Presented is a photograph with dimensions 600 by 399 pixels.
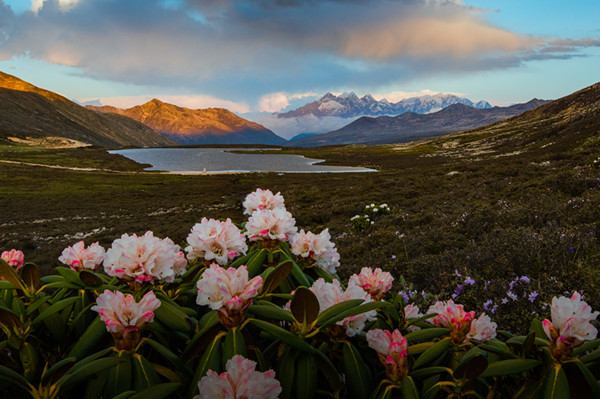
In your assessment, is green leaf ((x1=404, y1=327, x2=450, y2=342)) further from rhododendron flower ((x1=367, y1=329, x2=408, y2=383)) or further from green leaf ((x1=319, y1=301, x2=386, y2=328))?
green leaf ((x1=319, y1=301, x2=386, y2=328))

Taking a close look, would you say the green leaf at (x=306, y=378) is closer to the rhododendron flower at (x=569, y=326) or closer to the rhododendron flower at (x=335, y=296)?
the rhododendron flower at (x=335, y=296)

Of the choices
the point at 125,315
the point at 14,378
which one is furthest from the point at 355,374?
the point at 14,378

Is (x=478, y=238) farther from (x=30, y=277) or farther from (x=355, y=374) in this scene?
(x=30, y=277)

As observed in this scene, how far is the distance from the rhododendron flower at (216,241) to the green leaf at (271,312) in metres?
0.69

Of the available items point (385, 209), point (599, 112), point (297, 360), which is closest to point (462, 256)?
point (297, 360)

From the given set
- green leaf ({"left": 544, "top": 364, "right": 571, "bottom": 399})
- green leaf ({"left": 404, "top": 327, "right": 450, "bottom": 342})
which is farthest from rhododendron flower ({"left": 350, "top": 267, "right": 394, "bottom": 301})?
green leaf ({"left": 544, "top": 364, "right": 571, "bottom": 399})

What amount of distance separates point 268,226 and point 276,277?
652 mm

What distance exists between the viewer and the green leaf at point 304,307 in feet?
5.37

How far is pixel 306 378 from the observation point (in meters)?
1.59

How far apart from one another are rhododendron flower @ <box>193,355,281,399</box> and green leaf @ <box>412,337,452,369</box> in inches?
32.0

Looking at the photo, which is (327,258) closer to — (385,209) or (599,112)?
(385,209)

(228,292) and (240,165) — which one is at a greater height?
(240,165)

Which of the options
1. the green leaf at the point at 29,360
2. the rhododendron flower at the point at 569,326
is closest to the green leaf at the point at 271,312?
the green leaf at the point at 29,360

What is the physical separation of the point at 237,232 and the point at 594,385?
220cm
